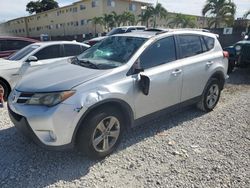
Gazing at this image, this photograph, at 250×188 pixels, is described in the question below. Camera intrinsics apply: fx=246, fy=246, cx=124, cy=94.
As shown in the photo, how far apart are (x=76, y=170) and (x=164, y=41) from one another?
239 centimetres

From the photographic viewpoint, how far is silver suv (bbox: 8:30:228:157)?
2918 mm

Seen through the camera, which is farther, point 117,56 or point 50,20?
point 50,20

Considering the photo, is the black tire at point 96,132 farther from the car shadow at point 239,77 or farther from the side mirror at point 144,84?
the car shadow at point 239,77

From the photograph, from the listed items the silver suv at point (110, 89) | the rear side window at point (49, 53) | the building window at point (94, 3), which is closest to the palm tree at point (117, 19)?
the building window at point (94, 3)

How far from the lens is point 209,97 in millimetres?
5059

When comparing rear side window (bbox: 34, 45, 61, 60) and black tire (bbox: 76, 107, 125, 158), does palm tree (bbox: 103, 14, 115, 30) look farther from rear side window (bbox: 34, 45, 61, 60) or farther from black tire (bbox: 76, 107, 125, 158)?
black tire (bbox: 76, 107, 125, 158)

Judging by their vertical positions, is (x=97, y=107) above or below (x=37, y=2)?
below

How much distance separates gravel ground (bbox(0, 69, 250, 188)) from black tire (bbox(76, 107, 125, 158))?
6.8 inches

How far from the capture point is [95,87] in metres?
3.07

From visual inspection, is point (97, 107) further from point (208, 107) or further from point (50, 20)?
point (50, 20)

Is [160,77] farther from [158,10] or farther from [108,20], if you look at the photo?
[158,10]

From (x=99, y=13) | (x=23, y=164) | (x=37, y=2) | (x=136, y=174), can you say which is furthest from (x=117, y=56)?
(x=37, y=2)

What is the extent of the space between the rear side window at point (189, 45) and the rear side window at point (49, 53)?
12.2 feet

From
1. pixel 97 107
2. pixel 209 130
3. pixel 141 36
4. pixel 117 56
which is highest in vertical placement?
pixel 141 36
